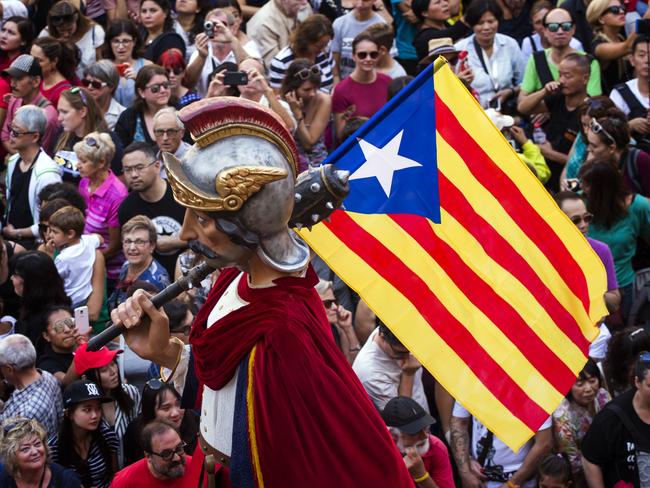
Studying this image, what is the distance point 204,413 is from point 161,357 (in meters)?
0.61

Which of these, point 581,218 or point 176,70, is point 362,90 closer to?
point 176,70

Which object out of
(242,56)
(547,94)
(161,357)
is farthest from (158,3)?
(161,357)

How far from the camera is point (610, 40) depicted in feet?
43.2

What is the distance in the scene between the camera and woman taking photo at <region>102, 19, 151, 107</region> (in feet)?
40.7

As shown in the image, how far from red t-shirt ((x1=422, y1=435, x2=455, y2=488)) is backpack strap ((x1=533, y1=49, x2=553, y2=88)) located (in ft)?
16.9

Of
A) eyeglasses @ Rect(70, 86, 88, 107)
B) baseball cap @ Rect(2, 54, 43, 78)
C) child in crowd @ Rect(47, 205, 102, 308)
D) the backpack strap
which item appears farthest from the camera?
the backpack strap

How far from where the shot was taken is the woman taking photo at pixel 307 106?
35.8 feet

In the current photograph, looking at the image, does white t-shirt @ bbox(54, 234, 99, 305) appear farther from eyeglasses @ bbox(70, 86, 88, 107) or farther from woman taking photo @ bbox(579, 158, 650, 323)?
woman taking photo @ bbox(579, 158, 650, 323)

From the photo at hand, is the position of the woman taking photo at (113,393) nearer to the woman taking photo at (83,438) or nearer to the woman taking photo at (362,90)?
the woman taking photo at (83,438)

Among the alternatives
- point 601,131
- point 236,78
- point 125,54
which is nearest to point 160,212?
point 236,78

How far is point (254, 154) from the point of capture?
485 centimetres

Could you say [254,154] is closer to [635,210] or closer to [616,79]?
[635,210]

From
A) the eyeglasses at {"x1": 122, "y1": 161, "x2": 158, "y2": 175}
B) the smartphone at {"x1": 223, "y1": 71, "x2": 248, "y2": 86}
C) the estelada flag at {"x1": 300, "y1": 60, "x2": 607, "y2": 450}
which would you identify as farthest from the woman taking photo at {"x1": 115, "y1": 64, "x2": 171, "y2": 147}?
the estelada flag at {"x1": 300, "y1": 60, "x2": 607, "y2": 450}

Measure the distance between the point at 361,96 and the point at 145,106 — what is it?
179cm
